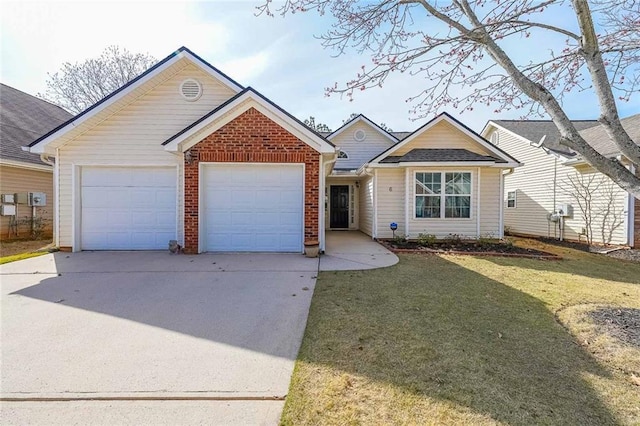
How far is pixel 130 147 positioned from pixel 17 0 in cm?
373

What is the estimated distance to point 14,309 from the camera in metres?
4.58

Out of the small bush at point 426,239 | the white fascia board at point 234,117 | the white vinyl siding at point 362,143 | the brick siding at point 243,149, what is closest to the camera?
the white fascia board at point 234,117

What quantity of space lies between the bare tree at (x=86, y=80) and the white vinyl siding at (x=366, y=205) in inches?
815

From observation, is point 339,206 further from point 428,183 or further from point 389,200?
point 428,183

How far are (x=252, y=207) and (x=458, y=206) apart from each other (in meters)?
7.44

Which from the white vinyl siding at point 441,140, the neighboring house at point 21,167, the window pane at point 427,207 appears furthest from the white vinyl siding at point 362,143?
the neighboring house at point 21,167

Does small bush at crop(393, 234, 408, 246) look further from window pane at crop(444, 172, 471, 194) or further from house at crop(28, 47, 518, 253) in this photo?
house at crop(28, 47, 518, 253)

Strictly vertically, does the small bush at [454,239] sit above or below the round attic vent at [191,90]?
below

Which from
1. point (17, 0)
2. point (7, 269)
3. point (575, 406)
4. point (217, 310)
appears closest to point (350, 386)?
point (575, 406)

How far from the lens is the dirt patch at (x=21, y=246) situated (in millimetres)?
9817

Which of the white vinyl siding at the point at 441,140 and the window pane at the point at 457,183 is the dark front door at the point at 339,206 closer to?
the white vinyl siding at the point at 441,140

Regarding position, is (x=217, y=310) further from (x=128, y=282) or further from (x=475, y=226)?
(x=475, y=226)

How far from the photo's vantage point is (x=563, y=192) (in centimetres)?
1320

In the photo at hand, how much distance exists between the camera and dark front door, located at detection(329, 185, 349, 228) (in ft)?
56.2
